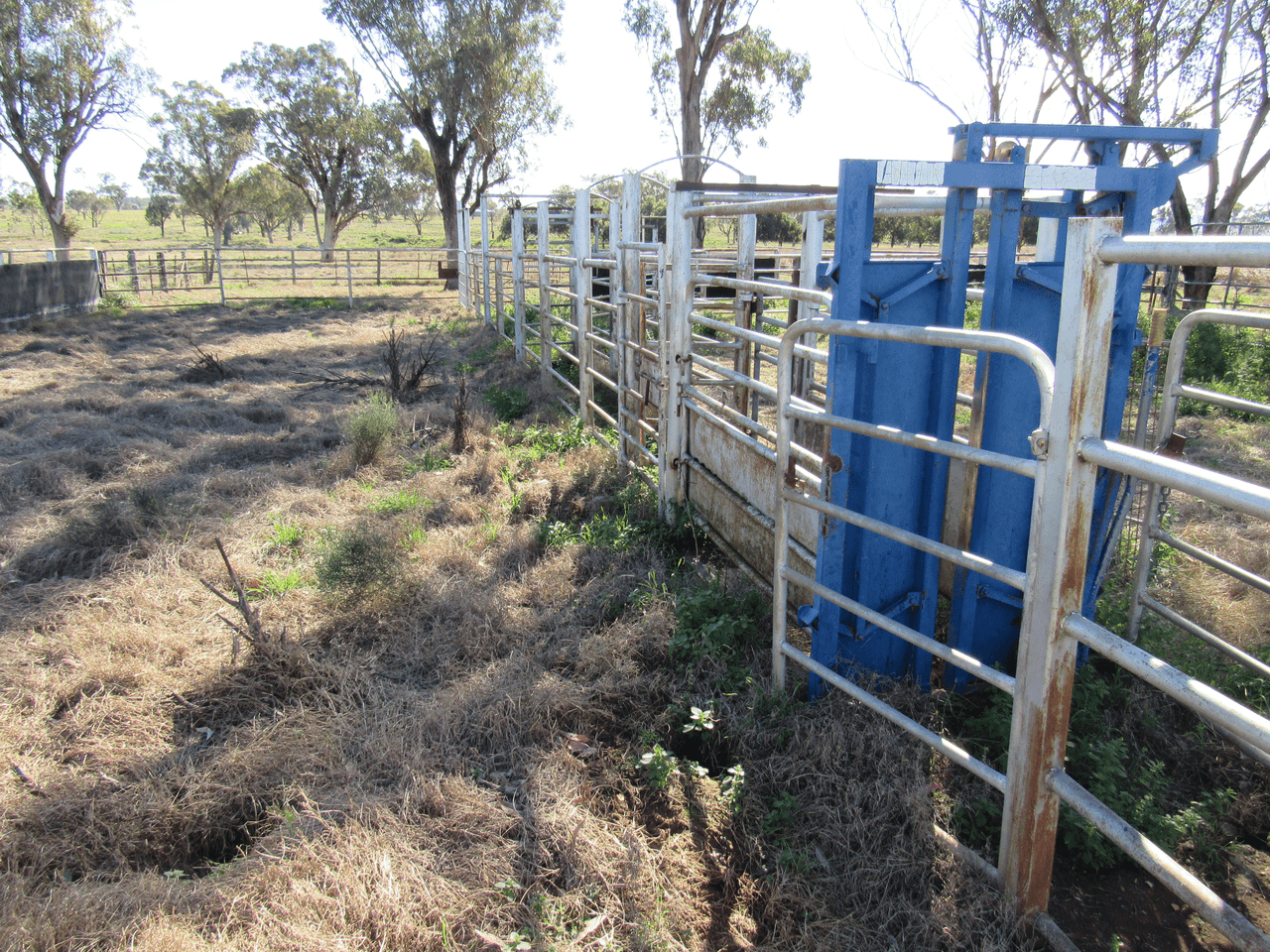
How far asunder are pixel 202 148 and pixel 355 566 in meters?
37.2

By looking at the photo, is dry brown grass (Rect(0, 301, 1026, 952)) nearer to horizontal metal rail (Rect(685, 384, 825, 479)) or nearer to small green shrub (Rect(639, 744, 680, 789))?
small green shrub (Rect(639, 744, 680, 789))

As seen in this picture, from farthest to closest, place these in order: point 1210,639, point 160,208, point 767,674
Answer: point 160,208, point 767,674, point 1210,639

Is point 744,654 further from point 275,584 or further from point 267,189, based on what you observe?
point 267,189

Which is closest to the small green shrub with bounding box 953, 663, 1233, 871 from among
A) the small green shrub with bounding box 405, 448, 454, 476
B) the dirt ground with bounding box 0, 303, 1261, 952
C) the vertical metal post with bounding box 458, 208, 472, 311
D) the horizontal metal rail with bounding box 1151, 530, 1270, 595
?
the dirt ground with bounding box 0, 303, 1261, 952

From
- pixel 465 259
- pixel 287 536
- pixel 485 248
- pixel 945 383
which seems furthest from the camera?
pixel 465 259

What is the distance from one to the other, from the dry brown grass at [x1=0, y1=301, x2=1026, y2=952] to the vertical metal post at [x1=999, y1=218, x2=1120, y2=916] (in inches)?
11.1

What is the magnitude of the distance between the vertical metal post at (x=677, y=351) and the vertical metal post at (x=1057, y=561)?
2811 mm

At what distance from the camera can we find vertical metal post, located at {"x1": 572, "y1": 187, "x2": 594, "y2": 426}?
690 centimetres

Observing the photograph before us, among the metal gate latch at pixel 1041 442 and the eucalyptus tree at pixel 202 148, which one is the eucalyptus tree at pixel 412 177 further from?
the metal gate latch at pixel 1041 442

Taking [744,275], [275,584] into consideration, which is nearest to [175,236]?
[744,275]

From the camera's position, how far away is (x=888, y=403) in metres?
2.86

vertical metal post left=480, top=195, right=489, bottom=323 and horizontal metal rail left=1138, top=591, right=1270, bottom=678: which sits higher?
vertical metal post left=480, top=195, right=489, bottom=323

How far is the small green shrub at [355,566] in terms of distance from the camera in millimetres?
4094

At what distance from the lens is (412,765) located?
2.82 metres
